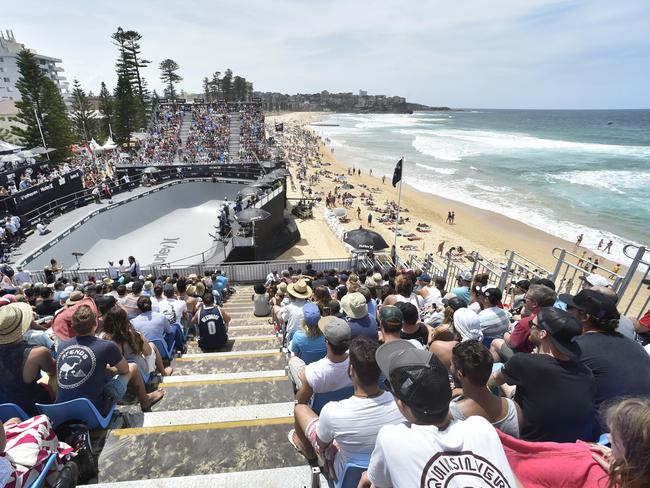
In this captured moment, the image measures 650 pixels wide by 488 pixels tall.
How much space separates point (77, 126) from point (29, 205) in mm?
45247

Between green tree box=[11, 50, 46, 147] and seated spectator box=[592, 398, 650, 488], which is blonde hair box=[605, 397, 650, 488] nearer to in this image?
seated spectator box=[592, 398, 650, 488]

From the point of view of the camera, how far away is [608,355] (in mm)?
2986

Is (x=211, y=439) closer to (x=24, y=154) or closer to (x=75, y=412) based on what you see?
(x=75, y=412)

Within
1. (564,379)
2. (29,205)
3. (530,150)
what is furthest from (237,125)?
(530,150)

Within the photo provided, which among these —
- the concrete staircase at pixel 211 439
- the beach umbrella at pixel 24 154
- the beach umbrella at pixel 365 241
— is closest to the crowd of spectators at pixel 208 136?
the beach umbrella at pixel 24 154

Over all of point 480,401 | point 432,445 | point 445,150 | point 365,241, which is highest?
point 432,445

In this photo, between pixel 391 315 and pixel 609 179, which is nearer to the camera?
pixel 391 315

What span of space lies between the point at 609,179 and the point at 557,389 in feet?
177

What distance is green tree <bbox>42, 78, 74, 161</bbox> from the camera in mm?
34188

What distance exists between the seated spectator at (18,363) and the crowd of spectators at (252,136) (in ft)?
90.3

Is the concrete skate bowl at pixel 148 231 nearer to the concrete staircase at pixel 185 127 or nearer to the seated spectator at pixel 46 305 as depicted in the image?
the seated spectator at pixel 46 305

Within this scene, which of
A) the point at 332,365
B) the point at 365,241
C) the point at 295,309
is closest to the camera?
the point at 332,365

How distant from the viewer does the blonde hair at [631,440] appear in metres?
1.52

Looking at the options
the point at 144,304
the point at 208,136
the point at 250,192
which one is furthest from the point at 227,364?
the point at 208,136
